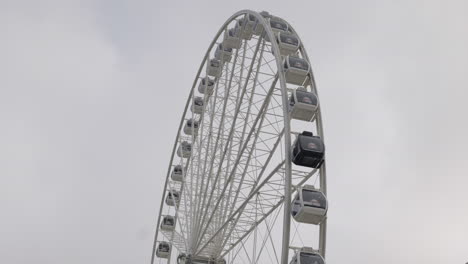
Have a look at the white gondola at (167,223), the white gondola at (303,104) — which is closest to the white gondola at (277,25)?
the white gondola at (303,104)

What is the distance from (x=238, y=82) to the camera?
73.8ft

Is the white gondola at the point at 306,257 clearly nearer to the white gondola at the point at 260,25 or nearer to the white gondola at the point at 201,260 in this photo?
the white gondola at the point at 201,260

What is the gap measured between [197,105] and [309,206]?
15159 mm

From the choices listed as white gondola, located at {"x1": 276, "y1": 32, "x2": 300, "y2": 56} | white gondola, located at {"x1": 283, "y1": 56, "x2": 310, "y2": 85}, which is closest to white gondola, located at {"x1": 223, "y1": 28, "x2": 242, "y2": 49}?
white gondola, located at {"x1": 276, "y1": 32, "x2": 300, "y2": 56}

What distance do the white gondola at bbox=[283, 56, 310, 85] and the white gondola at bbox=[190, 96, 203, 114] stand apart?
11.1 metres

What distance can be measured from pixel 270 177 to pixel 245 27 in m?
9.52

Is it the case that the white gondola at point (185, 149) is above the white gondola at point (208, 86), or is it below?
below

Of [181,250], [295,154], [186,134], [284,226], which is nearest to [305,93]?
[295,154]

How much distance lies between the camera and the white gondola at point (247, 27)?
75.2 ft

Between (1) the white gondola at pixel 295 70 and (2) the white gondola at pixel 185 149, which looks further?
(2) the white gondola at pixel 185 149

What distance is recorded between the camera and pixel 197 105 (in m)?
29.1

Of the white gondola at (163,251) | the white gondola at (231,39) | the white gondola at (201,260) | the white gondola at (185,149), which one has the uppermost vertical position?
the white gondola at (231,39)

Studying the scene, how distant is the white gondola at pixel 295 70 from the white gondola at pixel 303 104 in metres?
A: 0.70

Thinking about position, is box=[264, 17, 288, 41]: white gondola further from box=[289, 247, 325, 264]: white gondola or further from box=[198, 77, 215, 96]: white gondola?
box=[289, 247, 325, 264]: white gondola
